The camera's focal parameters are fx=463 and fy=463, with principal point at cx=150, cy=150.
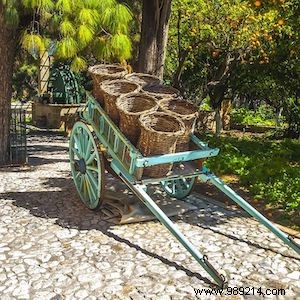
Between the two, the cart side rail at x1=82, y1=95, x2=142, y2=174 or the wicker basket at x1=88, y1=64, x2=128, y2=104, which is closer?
the cart side rail at x1=82, y1=95, x2=142, y2=174

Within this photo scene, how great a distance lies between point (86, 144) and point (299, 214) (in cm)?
289

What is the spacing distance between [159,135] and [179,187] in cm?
164

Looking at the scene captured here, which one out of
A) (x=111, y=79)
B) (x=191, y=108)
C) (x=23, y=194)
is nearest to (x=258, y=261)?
(x=191, y=108)

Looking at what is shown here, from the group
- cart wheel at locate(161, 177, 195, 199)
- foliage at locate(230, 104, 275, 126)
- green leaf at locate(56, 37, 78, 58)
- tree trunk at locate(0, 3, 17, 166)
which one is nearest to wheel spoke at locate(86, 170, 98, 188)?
cart wheel at locate(161, 177, 195, 199)

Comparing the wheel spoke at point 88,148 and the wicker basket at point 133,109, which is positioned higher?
the wicker basket at point 133,109

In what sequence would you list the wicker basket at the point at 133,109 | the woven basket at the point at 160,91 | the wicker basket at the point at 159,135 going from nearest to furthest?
the wicker basket at the point at 159,135
the wicker basket at the point at 133,109
the woven basket at the point at 160,91

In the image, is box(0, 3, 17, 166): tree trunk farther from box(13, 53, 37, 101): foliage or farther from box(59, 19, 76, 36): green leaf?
box(13, 53, 37, 101): foliage

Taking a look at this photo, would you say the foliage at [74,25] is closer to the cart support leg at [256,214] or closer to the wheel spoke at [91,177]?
the wheel spoke at [91,177]

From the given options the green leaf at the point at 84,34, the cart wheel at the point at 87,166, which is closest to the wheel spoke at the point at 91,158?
the cart wheel at the point at 87,166

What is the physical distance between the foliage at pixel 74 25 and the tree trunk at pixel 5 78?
52cm

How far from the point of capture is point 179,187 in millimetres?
6457

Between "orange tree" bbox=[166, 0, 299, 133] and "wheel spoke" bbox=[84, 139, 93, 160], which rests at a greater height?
"orange tree" bbox=[166, 0, 299, 133]

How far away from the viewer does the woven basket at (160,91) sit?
19.0ft

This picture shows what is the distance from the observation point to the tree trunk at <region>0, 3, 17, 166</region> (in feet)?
27.8
